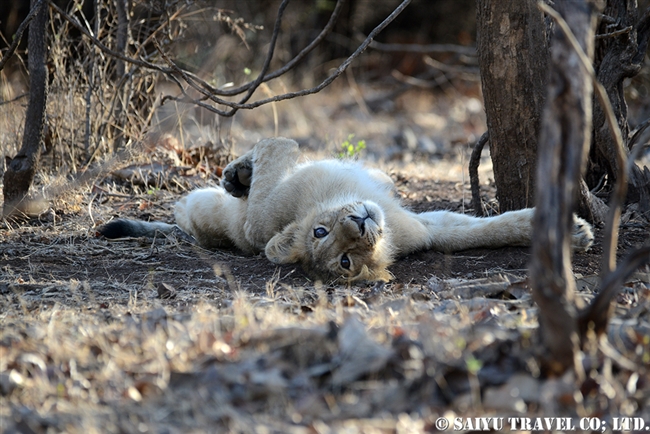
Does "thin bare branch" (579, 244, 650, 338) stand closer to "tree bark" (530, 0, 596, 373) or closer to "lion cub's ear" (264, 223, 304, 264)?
"tree bark" (530, 0, 596, 373)

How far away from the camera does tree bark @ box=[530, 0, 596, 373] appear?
89.2 inches

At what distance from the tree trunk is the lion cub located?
42 centimetres

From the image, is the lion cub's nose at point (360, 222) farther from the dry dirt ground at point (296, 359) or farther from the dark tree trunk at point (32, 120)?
the dark tree trunk at point (32, 120)

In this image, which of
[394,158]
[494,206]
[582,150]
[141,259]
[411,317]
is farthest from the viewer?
[394,158]

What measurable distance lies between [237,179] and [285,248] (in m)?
1.06

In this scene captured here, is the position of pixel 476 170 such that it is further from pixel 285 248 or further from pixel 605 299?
pixel 605 299

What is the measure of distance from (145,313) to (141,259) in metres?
1.89

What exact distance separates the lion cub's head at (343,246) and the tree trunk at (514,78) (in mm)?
974

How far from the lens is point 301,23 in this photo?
15906 millimetres

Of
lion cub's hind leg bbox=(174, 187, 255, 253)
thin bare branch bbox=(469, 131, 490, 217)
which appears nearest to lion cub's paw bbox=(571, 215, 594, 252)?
thin bare branch bbox=(469, 131, 490, 217)

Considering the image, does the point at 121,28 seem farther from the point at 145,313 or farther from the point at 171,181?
the point at 145,313

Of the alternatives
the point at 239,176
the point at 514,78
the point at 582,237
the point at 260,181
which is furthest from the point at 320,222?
the point at 582,237

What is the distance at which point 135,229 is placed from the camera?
5.54 metres

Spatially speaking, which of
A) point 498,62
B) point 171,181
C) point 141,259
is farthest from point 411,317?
point 171,181
